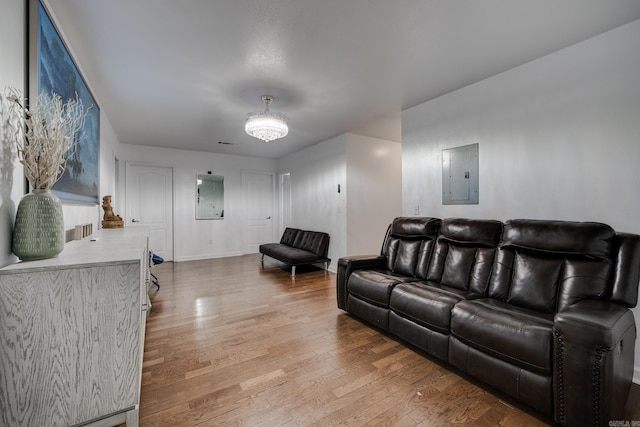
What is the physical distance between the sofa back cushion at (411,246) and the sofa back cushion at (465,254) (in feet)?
0.33

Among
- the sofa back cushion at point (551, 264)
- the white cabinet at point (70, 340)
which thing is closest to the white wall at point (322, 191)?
the sofa back cushion at point (551, 264)

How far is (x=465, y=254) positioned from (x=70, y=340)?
2908 millimetres

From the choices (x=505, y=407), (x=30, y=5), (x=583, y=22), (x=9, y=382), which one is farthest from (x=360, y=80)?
(x=9, y=382)

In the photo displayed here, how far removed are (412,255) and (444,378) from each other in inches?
50.8

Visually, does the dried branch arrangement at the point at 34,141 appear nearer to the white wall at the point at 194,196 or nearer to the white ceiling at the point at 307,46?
the white ceiling at the point at 307,46

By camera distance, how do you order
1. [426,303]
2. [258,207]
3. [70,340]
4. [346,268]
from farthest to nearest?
[258,207] < [346,268] < [426,303] < [70,340]

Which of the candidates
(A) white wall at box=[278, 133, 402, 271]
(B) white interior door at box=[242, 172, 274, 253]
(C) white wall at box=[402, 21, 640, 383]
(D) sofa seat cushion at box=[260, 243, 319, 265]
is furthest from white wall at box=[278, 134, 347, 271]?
(C) white wall at box=[402, 21, 640, 383]

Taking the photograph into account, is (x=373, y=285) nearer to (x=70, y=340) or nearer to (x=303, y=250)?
(x=70, y=340)

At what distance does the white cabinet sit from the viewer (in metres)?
1.14

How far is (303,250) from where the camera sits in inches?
215

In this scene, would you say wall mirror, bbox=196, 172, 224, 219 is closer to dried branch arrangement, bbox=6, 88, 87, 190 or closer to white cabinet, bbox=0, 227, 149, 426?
dried branch arrangement, bbox=6, 88, 87, 190

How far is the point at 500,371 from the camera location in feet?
5.70

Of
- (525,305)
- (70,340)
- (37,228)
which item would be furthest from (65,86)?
(525,305)

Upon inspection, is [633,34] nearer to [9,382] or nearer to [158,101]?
[9,382]
